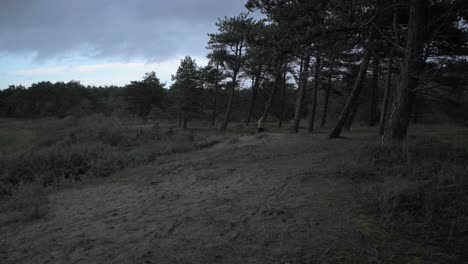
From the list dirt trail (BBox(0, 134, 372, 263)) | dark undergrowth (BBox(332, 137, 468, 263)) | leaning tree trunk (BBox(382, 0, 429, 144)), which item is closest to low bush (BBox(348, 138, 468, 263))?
dark undergrowth (BBox(332, 137, 468, 263))

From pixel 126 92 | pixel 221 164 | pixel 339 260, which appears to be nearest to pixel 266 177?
pixel 221 164

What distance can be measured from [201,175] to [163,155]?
5.18 m

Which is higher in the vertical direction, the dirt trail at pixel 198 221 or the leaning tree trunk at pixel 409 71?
the leaning tree trunk at pixel 409 71

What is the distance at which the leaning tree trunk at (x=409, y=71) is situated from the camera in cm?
693

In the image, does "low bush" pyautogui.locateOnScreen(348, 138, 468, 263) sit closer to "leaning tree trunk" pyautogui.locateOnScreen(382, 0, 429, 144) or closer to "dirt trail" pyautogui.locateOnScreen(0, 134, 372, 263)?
"dirt trail" pyautogui.locateOnScreen(0, 134, 372, 263)

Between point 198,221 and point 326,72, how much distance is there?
1282 centimetres

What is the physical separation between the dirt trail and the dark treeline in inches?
159

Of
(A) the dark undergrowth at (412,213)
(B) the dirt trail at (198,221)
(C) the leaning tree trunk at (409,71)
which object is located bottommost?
(B) the dirt trail at (198,221)

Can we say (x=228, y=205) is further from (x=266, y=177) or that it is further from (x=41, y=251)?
(x=41, y=251)

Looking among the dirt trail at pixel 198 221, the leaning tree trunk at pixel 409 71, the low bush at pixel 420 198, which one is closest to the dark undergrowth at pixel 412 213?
the low bush at pixel 420 198

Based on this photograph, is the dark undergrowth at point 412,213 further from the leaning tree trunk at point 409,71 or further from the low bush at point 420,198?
the leaning tree trunk at point 409,71

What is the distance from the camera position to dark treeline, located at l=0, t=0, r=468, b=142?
7.27 metres

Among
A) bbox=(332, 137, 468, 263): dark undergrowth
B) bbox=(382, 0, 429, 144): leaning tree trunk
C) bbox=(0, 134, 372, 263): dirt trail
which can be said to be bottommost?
bbox=(0, 134, 372, 263): dirt trail

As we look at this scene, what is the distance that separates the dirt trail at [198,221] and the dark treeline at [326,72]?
4029 millimetres
